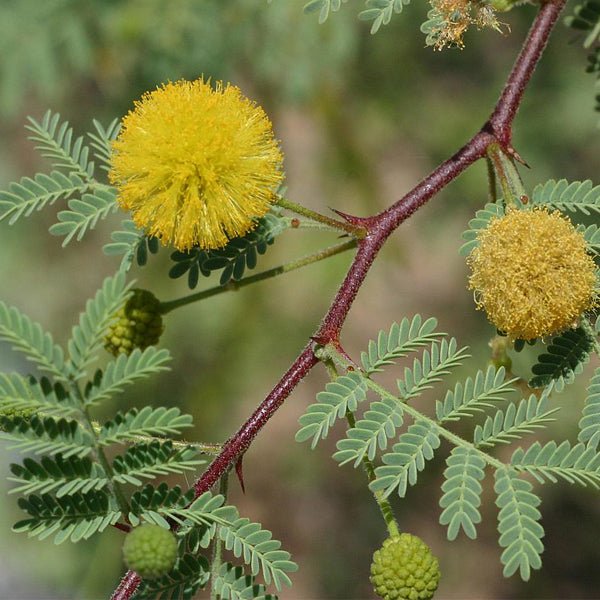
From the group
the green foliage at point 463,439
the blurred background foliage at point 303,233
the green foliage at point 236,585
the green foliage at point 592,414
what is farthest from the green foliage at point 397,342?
the blurred background foliage at point 303,233

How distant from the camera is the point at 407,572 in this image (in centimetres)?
220

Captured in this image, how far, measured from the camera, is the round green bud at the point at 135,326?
264 cm

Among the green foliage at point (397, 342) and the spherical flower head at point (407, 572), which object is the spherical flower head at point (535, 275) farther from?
the spherical flower head at point (407, 572)

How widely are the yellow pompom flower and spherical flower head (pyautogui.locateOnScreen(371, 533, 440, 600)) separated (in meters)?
0.98

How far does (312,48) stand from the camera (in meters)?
4.87

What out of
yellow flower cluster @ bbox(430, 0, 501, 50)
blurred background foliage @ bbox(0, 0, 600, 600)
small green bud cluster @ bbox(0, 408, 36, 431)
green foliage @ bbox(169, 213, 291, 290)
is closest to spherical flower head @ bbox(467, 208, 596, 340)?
yellow flower cluster @ bbox(430, 0, 501, 50)

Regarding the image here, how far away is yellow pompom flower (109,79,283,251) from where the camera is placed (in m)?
2.27

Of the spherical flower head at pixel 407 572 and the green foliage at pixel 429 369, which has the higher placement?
the green foliage at pixel 429 369

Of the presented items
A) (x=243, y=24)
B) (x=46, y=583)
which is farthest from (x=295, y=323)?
(x=46, y=583)

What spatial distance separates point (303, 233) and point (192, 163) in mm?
3664

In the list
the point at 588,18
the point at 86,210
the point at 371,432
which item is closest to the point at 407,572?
the point at 371,432

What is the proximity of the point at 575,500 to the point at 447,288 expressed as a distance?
78.8 inches

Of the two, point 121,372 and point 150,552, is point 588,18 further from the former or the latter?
point 150,552

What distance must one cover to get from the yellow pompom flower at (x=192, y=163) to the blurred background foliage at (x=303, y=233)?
197 cm
